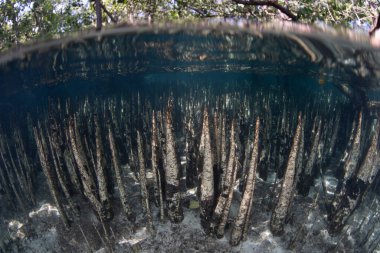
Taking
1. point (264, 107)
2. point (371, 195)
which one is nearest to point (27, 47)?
point (264, 107)

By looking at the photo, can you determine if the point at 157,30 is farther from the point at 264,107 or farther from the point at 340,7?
the point at 264,107

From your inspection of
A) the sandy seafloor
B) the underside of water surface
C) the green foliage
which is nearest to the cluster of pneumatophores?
the underside of water surface

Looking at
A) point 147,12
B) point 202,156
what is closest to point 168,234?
point 202,156

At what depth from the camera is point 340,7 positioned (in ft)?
29.0

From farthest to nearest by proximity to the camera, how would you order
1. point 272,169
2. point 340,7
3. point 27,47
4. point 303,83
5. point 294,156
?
point 303,83, point 272,169, point 340,7, point 27,47, point 294,156

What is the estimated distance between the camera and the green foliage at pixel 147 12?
29.5ft

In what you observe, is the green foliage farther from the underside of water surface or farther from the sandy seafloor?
the sandy seafloor

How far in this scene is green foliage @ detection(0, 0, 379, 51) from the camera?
8992mm

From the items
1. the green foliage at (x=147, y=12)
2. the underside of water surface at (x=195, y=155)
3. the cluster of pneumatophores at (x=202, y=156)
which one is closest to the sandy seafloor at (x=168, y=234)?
the underside of water surface at (x=195, y=155)

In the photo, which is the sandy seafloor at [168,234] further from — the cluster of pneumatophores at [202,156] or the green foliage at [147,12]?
the green foliage at [147,12]

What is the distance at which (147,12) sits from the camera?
36.5 ft

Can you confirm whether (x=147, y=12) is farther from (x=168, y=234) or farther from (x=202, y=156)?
(x=168, y=234)

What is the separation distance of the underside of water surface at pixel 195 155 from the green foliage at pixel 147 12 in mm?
1044

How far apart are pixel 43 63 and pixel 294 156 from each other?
629cm
